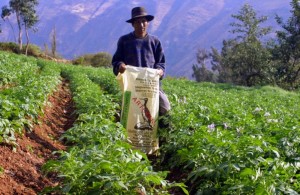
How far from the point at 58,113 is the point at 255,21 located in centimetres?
3149

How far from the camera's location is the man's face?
608 centimetres

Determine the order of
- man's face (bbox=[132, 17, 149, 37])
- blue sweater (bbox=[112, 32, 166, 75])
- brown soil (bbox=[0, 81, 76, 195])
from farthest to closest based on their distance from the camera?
blue sweater (bbox=[112, 32, 166, 75]) → man's face (bbox=[132, 17, 149, 37]) → brown soil (bbox=[0, 81, 76, 195])

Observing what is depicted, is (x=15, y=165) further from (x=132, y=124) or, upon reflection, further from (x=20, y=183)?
(x=132, y=124)

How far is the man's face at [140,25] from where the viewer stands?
6082 millimetres

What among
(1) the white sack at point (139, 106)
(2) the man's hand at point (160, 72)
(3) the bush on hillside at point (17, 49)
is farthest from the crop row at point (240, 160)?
(3) the bush on hillside at point (17, 49)

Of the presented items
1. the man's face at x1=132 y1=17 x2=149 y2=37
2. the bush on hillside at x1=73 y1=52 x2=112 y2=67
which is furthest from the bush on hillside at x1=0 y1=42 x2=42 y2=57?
the man's face at x1=132 y1=17 x2=149 y2=37

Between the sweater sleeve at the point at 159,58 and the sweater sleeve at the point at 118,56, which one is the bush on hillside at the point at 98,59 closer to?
the sweater sleeve at the point at 159,58

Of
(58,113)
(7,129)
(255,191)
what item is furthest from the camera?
(58,113)

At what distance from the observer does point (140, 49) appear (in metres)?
6.31

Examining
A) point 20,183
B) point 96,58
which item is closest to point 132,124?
point 20,183

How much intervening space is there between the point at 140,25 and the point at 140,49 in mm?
367

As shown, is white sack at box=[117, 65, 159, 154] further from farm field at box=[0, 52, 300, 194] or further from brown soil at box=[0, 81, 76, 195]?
brown soil at box=[0, 81, 76, 195]

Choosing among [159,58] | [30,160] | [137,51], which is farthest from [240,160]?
[159,58]

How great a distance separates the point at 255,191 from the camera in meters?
3.00
